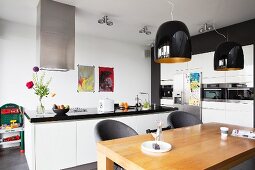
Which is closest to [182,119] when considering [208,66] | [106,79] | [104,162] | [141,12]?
[104,162]

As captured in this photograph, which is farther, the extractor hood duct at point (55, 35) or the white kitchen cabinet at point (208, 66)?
the white kitchen cabinet at point (208, 66)

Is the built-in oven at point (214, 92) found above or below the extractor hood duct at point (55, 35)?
below

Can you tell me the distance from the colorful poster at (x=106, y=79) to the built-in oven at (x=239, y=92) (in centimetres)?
294

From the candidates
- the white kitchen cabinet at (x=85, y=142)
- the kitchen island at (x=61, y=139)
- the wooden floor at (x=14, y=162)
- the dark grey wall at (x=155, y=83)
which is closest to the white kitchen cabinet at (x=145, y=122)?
the kitchen island at (x=61, y=139)

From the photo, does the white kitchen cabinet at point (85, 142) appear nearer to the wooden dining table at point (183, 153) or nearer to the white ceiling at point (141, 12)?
the wooden dining table at point (183, 153)

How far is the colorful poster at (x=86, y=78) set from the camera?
4746 millimetres

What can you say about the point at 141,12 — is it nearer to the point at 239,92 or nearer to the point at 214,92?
the point at 214,92

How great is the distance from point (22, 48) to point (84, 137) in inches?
105

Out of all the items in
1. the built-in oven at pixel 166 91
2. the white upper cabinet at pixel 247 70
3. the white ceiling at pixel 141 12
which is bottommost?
the built-in oven at pixel 166 91

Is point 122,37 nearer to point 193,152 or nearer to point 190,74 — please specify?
point 190,74

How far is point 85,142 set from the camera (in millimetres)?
2621

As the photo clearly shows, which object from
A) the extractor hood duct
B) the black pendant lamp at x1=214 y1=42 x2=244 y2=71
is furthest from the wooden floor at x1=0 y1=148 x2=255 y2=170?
the black pendant lamp at x1=214 y1=42 x2=244 y2=71

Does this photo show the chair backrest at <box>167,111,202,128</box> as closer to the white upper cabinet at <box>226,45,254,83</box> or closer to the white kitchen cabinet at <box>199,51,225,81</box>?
the white upper cabinet at <box>226,45,254,83</box>

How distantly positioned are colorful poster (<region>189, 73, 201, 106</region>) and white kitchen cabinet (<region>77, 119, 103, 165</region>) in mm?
2897
